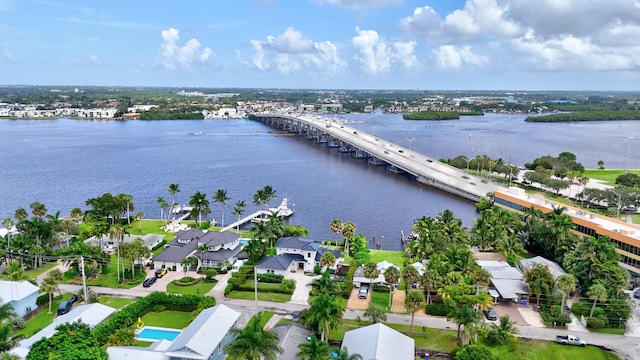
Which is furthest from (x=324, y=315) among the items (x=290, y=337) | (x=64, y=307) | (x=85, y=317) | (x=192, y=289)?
(x=64, y=307)

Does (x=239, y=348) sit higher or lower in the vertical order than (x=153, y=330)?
higher

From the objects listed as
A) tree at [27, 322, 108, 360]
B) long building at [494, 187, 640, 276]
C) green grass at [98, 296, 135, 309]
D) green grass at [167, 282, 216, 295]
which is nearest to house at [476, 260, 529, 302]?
long building at [494, 187, 640, 276]

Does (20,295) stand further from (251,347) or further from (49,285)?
(251,347)

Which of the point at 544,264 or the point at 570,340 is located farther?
the point at 544,264

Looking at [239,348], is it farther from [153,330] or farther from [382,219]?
[382,219]

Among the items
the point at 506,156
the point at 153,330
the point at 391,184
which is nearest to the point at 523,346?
the point at 153,330

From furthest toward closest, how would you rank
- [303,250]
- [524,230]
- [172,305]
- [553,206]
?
[553,206]
[524,230]
[303,250]
[172,305]

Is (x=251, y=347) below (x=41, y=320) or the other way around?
the other way around
